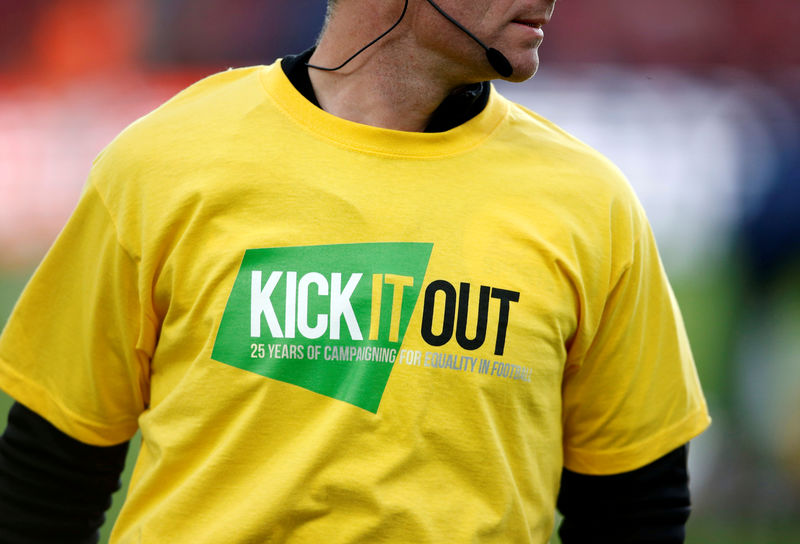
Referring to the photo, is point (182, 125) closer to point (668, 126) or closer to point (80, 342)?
point (80, 342)

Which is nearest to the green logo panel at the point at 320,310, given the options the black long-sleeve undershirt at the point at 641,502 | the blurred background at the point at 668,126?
the black long-sleeve undershirt at the point at 641,502

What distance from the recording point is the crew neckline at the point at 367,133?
148 cm

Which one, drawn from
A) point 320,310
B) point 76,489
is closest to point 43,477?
point 76,489

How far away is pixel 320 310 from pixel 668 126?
4840 millimetres

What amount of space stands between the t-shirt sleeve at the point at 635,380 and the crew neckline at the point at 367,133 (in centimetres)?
35

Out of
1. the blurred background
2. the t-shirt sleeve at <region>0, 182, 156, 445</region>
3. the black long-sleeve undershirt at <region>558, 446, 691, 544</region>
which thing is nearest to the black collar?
the t-shirt sleeve at <region>0, 182, 156, 445</region>

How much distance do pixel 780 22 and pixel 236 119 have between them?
6043 millimetres

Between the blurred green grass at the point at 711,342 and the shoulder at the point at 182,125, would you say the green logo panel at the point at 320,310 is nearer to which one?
the shoulder at the point at 182,125

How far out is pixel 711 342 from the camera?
5.59 metres

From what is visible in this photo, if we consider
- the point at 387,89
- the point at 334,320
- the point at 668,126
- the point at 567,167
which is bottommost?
the point at 668,126

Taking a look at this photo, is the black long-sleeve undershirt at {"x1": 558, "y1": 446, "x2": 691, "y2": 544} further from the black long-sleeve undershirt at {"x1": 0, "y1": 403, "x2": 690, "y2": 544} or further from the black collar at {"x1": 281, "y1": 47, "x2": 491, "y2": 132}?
the black collar at {"x1": 281, "y1": 47, "x2": 491, "y2": 132}

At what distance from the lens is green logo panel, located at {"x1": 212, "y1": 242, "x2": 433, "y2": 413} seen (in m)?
1.40

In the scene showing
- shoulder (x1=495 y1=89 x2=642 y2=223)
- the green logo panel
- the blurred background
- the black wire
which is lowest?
the blurred background

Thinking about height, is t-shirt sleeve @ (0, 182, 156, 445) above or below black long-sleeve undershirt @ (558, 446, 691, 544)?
above
